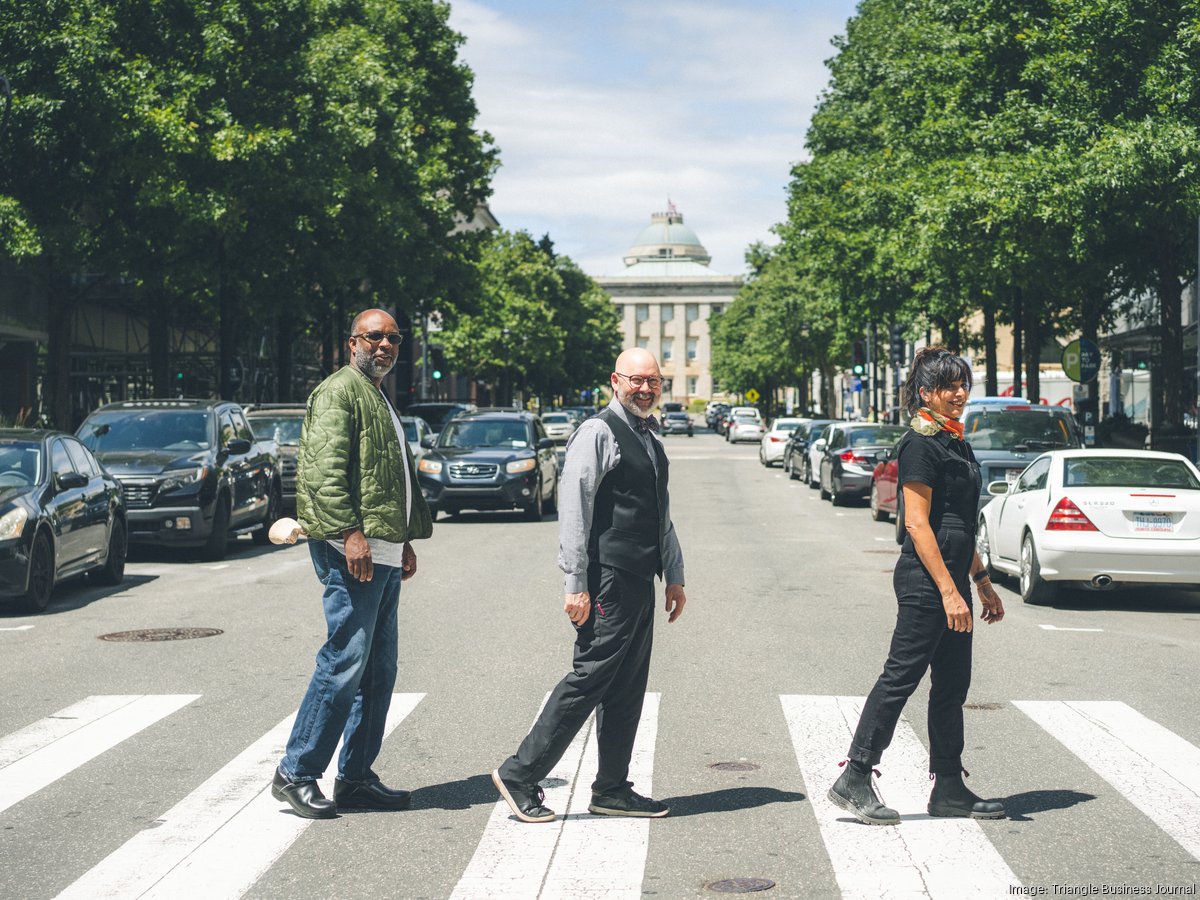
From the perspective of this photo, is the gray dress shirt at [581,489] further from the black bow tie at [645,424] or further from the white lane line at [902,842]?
the white lane line at [902,842]

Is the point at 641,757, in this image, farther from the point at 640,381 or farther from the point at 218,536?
the point at 218,536

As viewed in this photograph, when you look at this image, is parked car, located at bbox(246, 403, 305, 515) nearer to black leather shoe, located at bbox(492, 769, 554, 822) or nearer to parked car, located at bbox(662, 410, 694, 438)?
black leather shoe, located at bbox(492, 769, 554, 822)

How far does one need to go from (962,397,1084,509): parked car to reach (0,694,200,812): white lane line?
46.1 ft

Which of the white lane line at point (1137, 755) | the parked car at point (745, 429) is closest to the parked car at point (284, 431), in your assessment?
the white lane line at point (1137, 755)

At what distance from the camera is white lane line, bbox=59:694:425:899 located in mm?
5340

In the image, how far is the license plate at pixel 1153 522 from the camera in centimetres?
1348

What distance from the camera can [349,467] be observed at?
20.5 feet

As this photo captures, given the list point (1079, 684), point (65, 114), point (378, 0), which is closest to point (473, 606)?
point (1079, 684)

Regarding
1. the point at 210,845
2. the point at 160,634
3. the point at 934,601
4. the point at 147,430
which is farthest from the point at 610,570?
the point at 147,430

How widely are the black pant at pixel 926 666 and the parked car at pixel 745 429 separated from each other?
71.2 meters

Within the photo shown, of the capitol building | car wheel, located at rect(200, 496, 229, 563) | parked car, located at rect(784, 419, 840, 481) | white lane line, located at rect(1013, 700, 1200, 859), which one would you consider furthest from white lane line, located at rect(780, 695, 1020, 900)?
the capitol building

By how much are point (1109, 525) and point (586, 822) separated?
28.1 ft

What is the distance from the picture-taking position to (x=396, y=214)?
39.4 metres

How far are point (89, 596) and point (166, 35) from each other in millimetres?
18465
